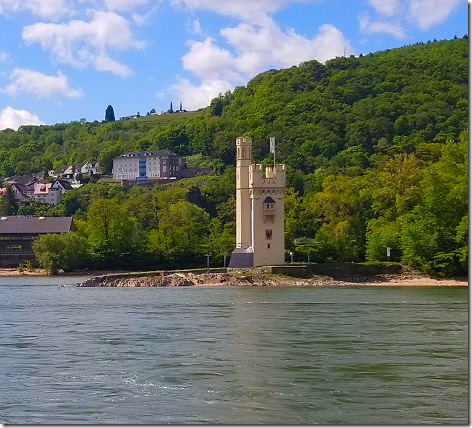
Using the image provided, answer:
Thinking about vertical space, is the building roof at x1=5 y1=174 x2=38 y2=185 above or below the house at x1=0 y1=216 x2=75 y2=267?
above

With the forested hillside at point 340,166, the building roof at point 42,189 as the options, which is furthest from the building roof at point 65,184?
the forested hillside at point 340,166

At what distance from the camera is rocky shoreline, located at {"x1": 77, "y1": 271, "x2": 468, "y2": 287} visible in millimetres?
69019

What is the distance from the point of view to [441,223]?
69.3m

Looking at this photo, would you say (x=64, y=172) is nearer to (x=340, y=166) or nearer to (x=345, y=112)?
(x=345, y=112)

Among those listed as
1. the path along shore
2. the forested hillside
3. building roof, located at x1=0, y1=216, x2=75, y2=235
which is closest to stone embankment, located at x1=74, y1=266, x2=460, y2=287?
the path along shore

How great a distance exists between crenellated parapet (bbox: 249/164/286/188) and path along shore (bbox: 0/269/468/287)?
737 cm

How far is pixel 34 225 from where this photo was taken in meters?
108

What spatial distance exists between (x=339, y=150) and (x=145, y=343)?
124245 mm

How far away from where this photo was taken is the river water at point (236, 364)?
1939 centimetres

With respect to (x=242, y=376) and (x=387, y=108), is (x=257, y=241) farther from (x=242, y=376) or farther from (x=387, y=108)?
(x=387, y=108)

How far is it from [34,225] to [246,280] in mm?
45509

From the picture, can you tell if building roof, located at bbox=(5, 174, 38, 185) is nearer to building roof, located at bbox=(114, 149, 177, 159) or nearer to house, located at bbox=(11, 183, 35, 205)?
house, located at bbox=(11, 183, 35, 205)

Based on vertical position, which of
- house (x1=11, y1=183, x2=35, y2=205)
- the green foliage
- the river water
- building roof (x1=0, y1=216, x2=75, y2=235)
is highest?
house (x1=11, y1=183, x2=35, y2=205)

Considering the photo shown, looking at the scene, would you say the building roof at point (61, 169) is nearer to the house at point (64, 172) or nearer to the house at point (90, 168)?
the house at point (64, 172)
